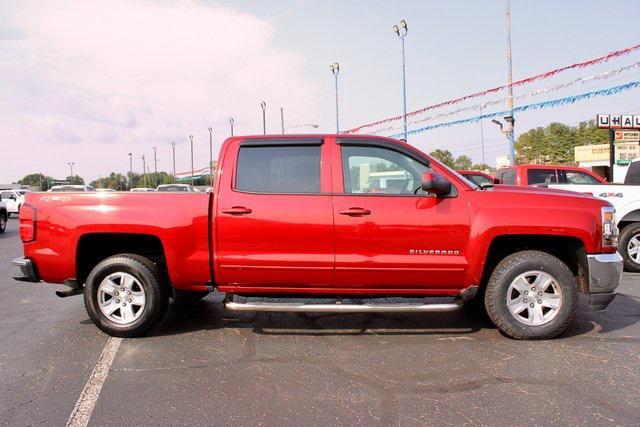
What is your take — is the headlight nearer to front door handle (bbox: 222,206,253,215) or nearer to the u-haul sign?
front door handle (bbox: 222,206,253,215)

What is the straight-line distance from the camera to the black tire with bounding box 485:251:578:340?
4285 mm

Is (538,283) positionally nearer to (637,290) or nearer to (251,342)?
(251,342)

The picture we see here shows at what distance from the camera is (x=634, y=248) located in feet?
25.9

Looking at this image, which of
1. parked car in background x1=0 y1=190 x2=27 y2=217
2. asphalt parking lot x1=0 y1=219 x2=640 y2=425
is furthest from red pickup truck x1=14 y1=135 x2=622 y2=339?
parked car in background x1=0 y1=190 x2=27 y2=217

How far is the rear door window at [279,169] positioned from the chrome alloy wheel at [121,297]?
4.64ft

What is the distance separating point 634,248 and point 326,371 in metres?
6.69

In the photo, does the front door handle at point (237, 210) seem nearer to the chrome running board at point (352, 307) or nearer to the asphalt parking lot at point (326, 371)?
the chrome running board at point (352, 307)

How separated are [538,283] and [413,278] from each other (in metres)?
1.14

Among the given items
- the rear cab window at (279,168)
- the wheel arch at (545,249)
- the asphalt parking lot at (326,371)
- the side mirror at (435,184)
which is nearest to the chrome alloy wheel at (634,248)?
the asphalt parking lot at (326,371)

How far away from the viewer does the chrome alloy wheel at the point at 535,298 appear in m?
4.33

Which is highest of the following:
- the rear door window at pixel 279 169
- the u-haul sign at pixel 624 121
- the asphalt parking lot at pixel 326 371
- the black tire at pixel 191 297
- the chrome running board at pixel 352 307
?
the u-haul sign at pixel 624 121

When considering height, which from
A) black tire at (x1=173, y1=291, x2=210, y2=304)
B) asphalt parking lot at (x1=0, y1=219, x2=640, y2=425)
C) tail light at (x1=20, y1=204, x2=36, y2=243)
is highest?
tail light at (x1=20, y1=204, x2=36, y2=243)

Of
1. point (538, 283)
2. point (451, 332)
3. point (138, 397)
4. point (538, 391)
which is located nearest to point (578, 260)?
point (538, 283)

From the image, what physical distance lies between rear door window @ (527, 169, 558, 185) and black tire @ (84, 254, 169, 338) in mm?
8451
